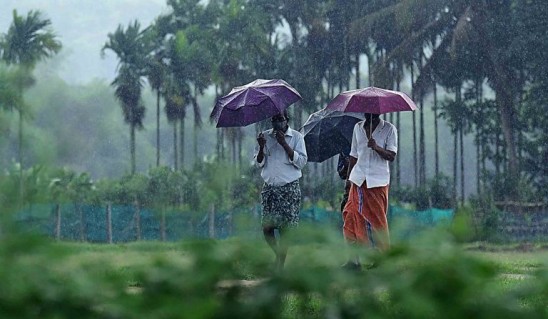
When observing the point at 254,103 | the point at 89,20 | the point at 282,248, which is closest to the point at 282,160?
the point at 254,103

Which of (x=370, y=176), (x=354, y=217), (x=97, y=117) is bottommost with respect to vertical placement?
(x=354, y=217)

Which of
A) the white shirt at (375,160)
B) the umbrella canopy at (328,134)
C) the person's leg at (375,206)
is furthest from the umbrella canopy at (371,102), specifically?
A: the umbrella canopy at (328,134)

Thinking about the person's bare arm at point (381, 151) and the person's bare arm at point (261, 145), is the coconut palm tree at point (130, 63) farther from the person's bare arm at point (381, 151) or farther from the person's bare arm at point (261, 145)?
the person's bare arm at point (381, 151)

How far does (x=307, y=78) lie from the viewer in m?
50.0

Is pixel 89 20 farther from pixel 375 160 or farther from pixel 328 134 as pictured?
pixel 375 160

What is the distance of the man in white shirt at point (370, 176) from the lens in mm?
7375

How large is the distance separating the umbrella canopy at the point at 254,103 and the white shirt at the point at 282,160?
294 millimetres

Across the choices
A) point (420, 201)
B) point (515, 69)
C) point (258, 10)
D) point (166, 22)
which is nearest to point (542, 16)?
point (515, 69)

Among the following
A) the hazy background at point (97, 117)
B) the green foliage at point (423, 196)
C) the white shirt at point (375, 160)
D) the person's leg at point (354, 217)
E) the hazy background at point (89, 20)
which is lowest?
the green foliage at point (423, 196)

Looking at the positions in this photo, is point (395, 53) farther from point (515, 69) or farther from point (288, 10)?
point (288, 10)

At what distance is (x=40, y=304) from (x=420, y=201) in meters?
39.1

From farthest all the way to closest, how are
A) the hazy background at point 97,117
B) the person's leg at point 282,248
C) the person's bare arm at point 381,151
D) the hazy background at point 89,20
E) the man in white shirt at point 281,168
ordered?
the hazy background at point 89,20 < the hazy background at point 97,117 < the man in white shirt at point 281,168 < the person's bare arm at point 381,151 < the person's leg at point 282,248

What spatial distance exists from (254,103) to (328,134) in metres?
1.18

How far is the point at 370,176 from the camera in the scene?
7422 millimetres
